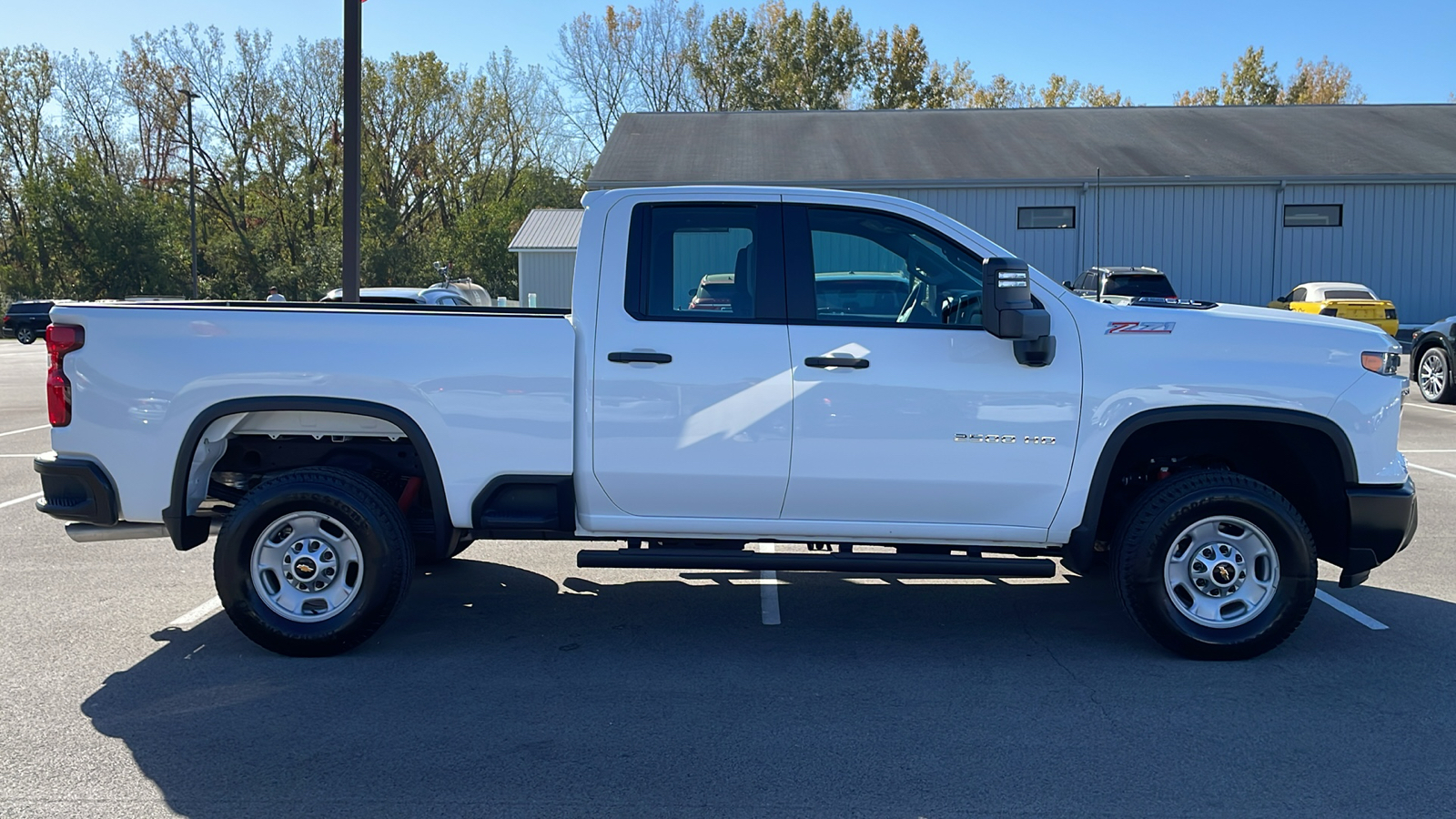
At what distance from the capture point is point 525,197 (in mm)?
57031

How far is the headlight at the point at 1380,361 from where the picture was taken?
5.06 meters

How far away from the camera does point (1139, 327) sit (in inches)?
199

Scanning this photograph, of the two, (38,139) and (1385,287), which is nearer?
(1385,287)

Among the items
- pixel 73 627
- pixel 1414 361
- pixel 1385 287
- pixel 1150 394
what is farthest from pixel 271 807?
pixel 1385 287

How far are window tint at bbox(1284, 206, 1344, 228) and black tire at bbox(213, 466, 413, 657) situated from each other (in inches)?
1055

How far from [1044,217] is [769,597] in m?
22.3

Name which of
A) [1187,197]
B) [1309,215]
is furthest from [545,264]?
[1309,215]

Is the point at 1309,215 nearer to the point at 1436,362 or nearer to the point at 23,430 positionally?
A: the point at 1436,362

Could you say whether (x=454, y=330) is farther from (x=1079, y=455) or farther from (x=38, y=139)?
(x=38, y=139)

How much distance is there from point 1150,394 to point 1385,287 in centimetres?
2675

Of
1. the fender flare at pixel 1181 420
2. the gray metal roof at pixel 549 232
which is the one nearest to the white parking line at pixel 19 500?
the fender flare at pixel 1181 420

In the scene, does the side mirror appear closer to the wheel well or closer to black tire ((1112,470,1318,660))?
the wheel well

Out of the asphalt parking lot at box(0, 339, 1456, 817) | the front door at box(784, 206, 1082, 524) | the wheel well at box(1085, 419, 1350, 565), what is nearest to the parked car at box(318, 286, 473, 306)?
the asphalt parking lot at box(0, 339, 1456, 817)

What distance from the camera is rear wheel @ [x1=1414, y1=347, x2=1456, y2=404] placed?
14.8 m
